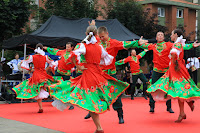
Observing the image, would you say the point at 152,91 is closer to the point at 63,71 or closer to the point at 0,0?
the point at 63,71

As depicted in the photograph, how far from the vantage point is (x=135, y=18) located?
72.6ft

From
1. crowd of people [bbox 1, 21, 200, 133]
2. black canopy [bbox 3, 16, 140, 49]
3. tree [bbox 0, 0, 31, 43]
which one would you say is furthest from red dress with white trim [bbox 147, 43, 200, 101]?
tree [bbox 0, 0, 31, 43]

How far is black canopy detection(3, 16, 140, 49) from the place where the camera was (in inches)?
497

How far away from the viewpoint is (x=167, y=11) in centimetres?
3891

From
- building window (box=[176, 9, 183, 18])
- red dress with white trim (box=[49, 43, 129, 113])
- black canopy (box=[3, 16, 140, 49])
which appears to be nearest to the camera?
red dress with white trim (box=[49, 43, 129, 113])

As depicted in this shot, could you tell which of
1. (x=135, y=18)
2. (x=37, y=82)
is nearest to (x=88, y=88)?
(x=37, y=82)

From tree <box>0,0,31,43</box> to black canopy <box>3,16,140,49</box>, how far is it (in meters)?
4.25

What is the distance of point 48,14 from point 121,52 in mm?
5780

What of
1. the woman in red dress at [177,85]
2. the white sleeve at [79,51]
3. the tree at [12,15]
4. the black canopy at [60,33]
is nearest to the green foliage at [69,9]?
the tree at [12,15]

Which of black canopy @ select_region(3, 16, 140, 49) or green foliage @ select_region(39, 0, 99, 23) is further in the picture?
green foliage @ select_region(39, 0, 99, 23)

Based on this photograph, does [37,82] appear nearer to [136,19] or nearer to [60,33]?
[60,33]

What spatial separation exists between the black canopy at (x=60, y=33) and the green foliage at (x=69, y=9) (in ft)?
20.1

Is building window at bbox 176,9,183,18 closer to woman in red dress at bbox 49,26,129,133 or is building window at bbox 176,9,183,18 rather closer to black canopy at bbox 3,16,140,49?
black canopy at bbox 3,16,140,49

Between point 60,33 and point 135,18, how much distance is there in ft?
30.7
